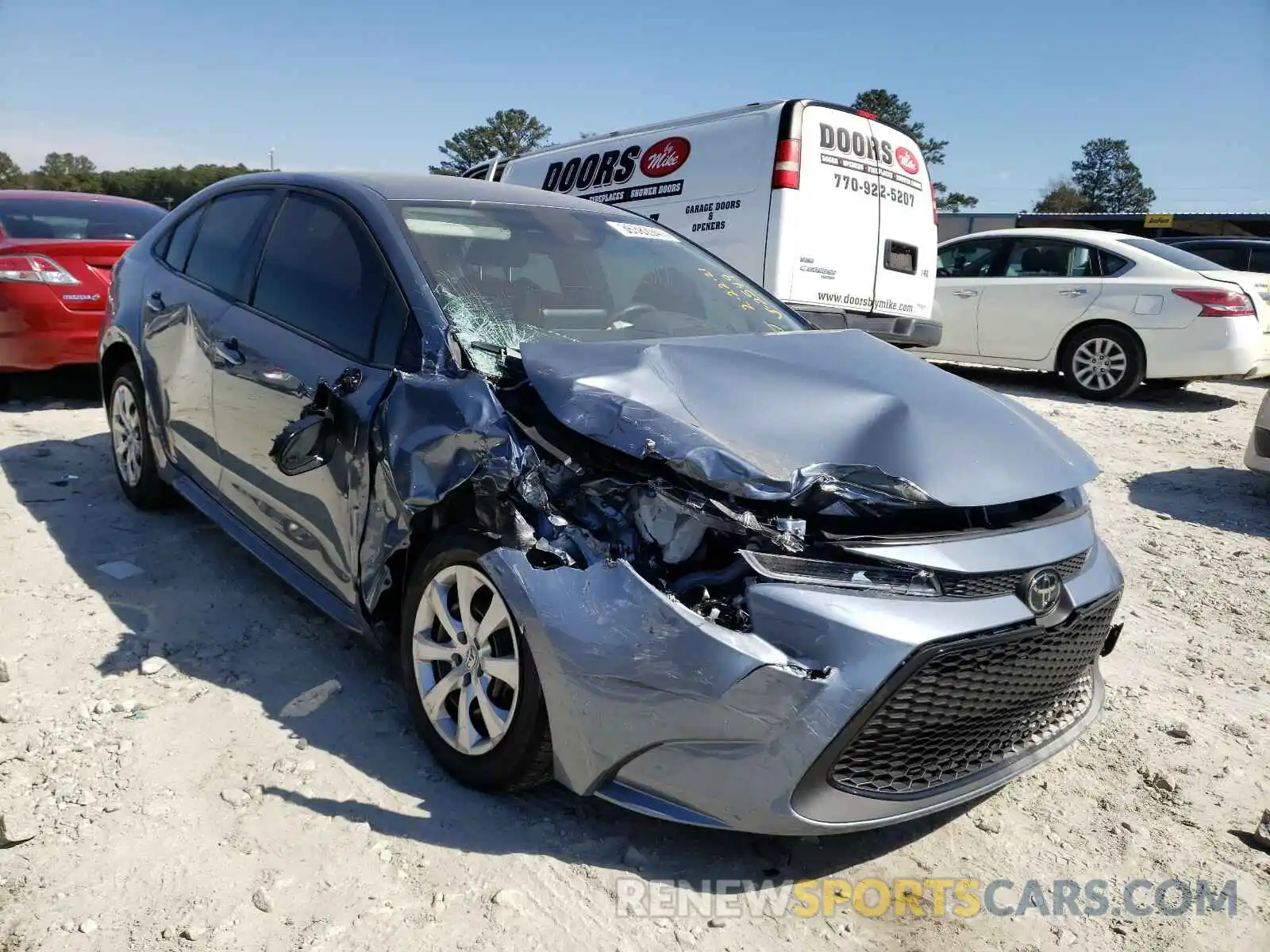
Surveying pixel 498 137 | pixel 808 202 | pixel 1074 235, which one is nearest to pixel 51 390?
pixel 808 202

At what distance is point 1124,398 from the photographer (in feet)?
29.2

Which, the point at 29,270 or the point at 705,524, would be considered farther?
the point at 29,270

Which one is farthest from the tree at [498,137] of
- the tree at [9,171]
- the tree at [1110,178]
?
the tree at [1110,178]

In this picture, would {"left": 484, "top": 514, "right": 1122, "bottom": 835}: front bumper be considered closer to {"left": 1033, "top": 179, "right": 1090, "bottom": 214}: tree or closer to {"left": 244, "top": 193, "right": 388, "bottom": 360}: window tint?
{"left": 244, "top": 193, "right": 388, "bottom": 360}: window tint

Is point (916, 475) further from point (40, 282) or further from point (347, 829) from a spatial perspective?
point (40, 282)

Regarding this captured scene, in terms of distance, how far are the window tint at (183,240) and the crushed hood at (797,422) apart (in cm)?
237

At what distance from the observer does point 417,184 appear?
3.54 metres

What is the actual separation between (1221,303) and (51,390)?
958 cm

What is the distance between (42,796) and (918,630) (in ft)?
7.54

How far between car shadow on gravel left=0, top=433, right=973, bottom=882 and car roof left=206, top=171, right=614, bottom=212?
159 cm

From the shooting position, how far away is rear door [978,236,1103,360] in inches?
348

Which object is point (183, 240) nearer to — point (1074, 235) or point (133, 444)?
point (133, 444)

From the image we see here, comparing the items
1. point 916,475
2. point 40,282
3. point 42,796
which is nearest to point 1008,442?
point 916,475

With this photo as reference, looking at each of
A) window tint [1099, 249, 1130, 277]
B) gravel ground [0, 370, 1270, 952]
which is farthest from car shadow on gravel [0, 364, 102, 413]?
window tint [1099, 249, 1130, 277]
